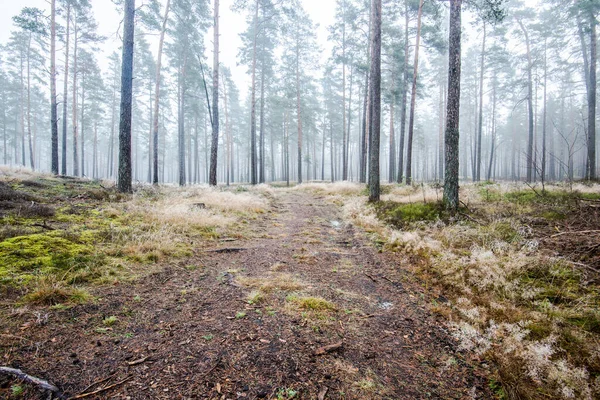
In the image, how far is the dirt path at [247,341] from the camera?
2.13 metres

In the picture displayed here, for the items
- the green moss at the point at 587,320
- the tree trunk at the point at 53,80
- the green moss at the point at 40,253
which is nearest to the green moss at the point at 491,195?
the green moss at the point at 587,320

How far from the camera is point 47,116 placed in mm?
41531

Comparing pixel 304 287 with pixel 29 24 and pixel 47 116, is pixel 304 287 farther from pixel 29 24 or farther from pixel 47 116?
pixel 47 116

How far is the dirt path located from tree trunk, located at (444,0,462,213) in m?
4.29

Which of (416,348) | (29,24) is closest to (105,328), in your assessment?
(416,348)

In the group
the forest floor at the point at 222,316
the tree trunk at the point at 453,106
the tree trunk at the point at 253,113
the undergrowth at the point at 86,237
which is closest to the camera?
the forest floor at the point at 222,316

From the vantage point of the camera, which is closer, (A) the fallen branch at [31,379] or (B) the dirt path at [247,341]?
(A) the fallen branch at [31,379]

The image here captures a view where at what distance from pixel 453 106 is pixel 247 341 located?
8.21 metres

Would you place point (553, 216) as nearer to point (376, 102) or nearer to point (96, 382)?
point (376, 102)

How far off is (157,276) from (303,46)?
2614 cm

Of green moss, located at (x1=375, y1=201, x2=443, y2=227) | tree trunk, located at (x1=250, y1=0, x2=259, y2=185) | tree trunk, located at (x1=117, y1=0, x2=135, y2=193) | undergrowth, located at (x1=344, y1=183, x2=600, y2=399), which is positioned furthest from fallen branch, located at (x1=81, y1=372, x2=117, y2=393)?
tree trunk, located at (x1=250, y1=0, x2=259, y2=185)

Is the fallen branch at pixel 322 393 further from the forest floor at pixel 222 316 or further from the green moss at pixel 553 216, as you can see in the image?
the green moss at pixel 553 216

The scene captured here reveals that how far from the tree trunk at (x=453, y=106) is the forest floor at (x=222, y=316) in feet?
6.90

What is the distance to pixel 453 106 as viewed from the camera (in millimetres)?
7445
